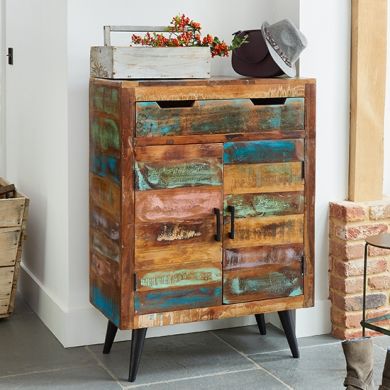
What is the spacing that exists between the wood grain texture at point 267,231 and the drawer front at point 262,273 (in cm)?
3

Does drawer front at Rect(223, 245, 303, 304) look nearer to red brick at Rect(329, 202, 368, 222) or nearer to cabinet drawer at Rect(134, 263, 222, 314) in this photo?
cabinet drawer at Rect(134, 263, 222, 314)

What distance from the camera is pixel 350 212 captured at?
376cm

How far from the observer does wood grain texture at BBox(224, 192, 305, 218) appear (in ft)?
11.3

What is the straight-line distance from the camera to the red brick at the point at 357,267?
12.4 feet

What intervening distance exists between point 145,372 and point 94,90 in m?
1.13

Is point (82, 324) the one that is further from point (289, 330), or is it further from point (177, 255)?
point (289, 330)

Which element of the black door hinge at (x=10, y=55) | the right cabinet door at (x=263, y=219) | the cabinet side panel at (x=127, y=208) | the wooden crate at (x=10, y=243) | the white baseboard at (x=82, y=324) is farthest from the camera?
the black door hinge at (x=10, y=55)

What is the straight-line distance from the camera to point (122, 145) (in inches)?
127

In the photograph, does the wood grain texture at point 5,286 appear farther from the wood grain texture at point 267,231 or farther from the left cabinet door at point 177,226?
the wood grain texture at point 267,231

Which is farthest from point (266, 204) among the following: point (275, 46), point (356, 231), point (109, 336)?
point (109, 336)

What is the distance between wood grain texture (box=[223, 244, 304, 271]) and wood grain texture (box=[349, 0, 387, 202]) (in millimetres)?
480

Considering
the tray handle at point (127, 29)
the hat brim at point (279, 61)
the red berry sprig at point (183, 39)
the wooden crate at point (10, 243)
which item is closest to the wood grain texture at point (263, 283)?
the hat brim at point (279, 61)

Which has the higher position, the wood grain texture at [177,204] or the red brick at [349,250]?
the wood grain texture at [177,204]

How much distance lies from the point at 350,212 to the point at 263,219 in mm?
475
